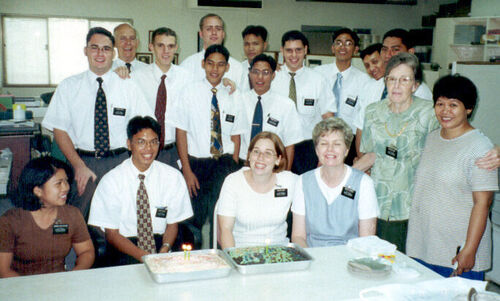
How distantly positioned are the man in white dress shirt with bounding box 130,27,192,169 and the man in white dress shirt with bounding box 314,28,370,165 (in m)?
1.34

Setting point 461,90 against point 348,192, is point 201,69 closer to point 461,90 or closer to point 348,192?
point 348,192

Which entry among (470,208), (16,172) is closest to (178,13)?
(16,172)

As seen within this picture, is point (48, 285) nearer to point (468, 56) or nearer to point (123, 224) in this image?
point (123, 224)

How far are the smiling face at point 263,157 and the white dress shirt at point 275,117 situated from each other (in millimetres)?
986

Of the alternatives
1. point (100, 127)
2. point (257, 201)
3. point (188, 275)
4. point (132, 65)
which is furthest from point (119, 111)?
point (188, 275)

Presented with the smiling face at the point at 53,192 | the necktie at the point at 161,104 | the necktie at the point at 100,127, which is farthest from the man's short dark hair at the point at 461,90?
the necktie at the point at 100,127

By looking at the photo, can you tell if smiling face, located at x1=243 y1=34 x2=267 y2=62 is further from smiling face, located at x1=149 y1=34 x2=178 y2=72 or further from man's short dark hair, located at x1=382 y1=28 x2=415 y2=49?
man's short dark hair, located at x1=382 y1=28 x2=415 y2=49

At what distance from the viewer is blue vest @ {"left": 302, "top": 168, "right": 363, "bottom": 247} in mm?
2473

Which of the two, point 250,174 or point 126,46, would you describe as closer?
point 250,174

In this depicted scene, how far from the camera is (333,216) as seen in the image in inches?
97.5

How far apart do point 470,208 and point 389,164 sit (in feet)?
1.62

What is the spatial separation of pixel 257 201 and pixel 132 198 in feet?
2.47

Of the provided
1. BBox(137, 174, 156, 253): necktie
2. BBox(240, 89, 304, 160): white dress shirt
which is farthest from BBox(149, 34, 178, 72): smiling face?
BBox(137, 174, 156, 253): necktie

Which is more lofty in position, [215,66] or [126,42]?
[126,42]
